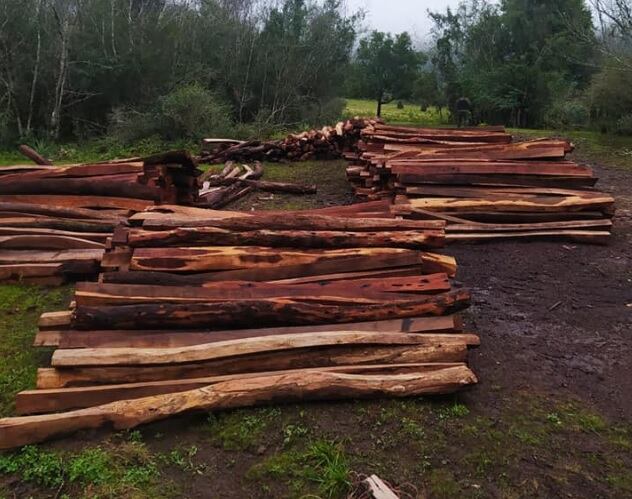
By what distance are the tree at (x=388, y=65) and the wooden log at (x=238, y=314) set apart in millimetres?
25614

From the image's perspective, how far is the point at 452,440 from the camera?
10.7 ft

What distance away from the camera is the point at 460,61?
89.6 ft

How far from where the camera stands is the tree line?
16969 mm

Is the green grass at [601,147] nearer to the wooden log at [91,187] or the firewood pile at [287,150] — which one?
the firewood pile at [287,150]

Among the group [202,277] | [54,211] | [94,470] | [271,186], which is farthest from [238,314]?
[271,186]

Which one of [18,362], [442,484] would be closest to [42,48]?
[18,362]

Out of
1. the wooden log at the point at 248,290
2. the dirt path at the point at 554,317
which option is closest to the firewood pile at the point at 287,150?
the dirt path at the point at 554,317

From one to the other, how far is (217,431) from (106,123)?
17.2 metres

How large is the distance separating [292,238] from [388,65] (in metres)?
26.3

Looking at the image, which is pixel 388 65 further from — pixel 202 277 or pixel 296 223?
pixel 202 277

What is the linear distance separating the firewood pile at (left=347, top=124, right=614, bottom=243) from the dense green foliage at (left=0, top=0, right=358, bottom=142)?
1004cm

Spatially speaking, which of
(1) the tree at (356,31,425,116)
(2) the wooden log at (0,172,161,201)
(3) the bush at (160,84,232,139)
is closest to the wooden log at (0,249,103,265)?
(2) the wooden log at (0,172,161,201)

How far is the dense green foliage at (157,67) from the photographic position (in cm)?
1680

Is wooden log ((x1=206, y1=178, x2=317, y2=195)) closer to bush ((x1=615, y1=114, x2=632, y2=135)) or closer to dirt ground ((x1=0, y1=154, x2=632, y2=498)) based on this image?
dirt ground ((x1=0, y1=154, x2=632, y2=498))
